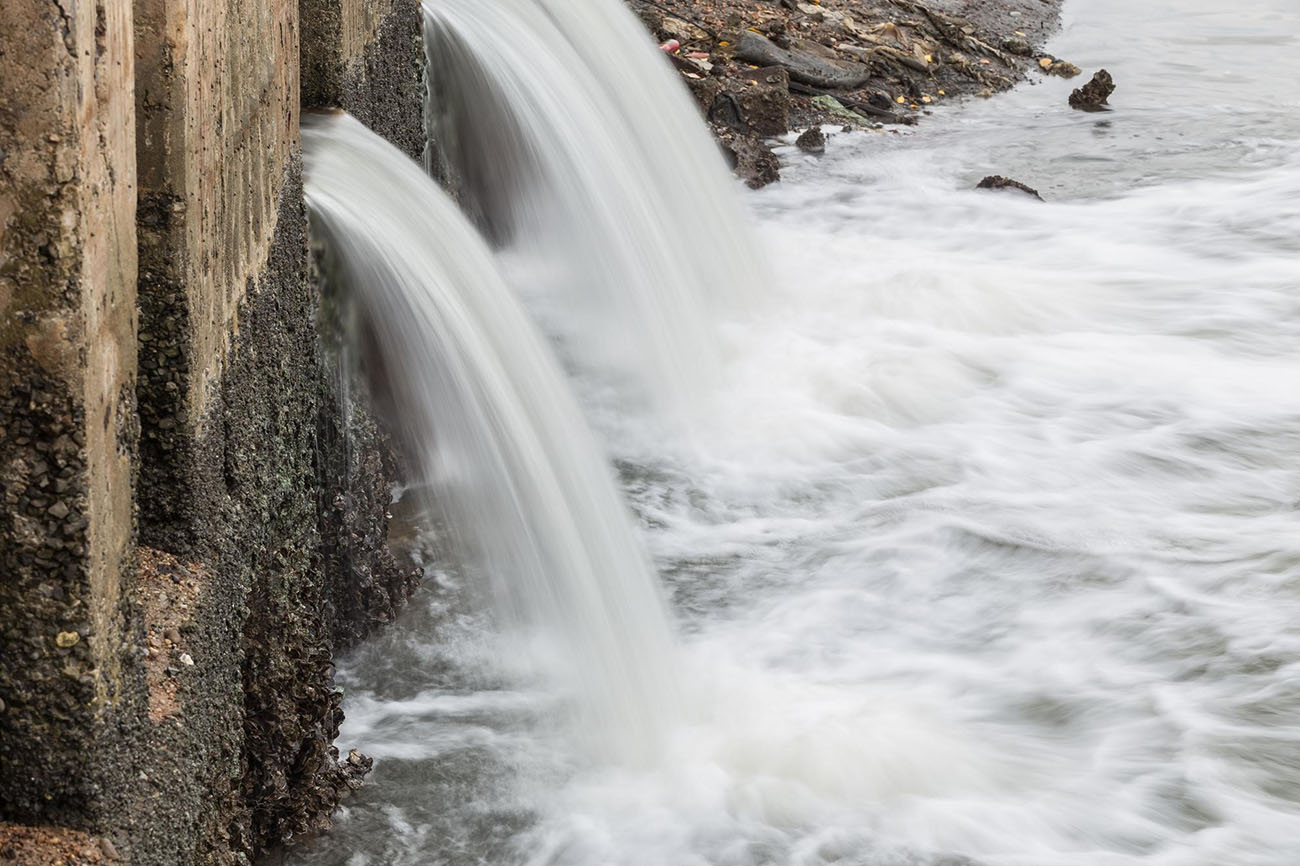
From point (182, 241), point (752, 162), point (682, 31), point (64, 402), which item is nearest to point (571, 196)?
point (752, 162)

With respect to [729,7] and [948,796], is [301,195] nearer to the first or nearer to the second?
[948,796]

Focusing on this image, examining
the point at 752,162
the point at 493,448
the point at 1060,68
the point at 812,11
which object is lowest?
the point at 493,448

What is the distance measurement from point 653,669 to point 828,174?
595 centimetres

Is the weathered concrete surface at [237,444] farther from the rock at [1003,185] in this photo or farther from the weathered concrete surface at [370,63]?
the rock at [1003,185]

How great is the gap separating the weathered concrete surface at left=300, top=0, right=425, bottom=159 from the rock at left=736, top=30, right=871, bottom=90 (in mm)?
4429

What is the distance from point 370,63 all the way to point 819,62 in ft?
19.8

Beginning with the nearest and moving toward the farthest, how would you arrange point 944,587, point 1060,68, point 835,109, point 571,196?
point 944,587 < point 571,196 < point 835,109 < point 1060,68

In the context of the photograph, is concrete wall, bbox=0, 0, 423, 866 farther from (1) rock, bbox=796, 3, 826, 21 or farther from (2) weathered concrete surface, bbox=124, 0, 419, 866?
(1) rock, bbox=796, 3, 826, 21

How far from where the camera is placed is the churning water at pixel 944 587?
372 cm

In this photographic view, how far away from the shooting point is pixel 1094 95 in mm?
11391

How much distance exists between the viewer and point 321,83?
5012mm

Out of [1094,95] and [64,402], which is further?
[1094,95]

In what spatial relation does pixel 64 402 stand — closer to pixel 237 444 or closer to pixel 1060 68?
pixel 237 444

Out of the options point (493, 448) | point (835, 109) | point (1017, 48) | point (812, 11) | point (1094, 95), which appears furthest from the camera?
point (1017, 48)
